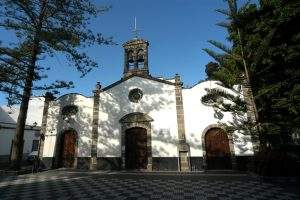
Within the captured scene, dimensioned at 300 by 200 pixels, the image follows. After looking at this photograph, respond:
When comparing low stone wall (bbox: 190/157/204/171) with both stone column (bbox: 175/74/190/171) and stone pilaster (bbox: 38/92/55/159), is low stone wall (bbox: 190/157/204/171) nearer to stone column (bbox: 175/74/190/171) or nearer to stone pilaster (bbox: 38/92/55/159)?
stone column (bbox: 175/74/190/171)

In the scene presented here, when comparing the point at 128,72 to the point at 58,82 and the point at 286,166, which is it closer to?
the point at 58,82

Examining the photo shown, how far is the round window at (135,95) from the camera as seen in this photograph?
1690cm

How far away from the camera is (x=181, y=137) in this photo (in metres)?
15.2

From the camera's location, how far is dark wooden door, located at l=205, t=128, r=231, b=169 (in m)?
14.5

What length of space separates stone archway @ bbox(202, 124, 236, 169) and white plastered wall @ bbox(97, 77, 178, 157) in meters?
1.91

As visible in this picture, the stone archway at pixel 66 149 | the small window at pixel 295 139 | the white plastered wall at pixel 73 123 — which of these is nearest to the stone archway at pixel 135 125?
the white plastered wall at pixel 73 123

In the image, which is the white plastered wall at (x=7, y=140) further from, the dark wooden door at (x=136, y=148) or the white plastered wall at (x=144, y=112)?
the dark wooden door at (x=136, y=148)

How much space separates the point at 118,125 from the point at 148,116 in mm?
2224

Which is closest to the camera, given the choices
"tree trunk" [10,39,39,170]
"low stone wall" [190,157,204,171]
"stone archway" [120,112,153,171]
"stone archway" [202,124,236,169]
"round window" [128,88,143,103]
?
"tree trunk" [10,39,39,170]

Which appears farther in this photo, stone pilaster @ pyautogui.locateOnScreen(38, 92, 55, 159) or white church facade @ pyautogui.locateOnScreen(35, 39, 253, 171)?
stone pilaster @ pyautogui.locateOnScreen(38, 92, 55, 159)

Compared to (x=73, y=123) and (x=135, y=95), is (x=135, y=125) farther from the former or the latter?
(x=73, y=123)

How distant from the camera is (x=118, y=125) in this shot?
1658cm

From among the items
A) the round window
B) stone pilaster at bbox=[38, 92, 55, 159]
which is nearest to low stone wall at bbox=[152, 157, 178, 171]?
the round window

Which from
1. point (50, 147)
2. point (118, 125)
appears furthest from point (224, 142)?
point (50, 147)
